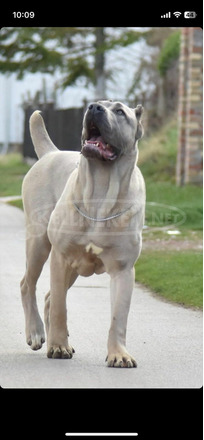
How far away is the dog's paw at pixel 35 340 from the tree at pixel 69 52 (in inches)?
375

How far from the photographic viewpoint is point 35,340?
658 cm

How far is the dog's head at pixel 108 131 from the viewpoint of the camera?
550 cm

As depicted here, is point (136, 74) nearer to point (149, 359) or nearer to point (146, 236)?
point (146, 236)

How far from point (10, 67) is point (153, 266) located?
6.02 meters

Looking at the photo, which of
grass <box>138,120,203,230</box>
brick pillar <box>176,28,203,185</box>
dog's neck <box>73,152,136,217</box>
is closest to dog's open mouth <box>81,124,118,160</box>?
dog's neck <box>73,152,136,217</box>

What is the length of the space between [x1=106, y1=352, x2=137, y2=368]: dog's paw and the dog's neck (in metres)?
0.77

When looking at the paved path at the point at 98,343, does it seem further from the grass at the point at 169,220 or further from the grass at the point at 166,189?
the grass at the point at 166,189

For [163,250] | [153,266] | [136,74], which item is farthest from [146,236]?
[136,74]

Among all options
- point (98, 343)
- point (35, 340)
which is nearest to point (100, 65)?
point (98, 343)

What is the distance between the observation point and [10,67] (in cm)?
Result: 1576

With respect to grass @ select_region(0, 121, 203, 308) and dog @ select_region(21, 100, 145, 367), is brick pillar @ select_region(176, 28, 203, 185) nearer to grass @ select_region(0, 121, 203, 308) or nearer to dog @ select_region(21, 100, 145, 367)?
grass @ select_region(0, 121, 203, 308)

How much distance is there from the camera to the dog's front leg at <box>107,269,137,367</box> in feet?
19.2
